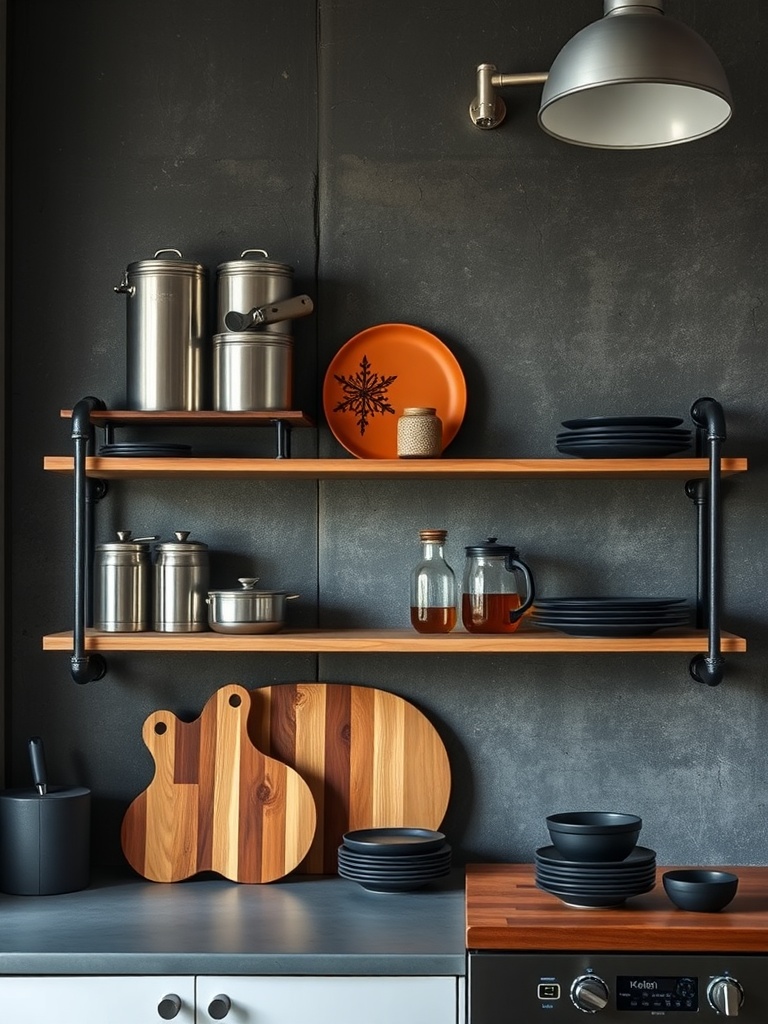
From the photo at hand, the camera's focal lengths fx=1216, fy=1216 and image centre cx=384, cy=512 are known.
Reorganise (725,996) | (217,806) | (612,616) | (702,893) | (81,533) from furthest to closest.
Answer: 1. (217,806)
2. (81,533)
3. (612,616)
4. (702,893)
5. (725,996)

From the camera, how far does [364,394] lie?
2.73 meters

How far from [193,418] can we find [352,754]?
828mm

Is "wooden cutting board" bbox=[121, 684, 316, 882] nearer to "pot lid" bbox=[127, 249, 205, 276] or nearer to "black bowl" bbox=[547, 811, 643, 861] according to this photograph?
"black bowl" bbox=[547, 811, 643, 861]

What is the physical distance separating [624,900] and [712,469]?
86 centimetres

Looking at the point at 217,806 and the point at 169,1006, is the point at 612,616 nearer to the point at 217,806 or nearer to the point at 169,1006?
the point at 217,806

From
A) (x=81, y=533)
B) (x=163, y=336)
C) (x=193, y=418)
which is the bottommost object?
(x=81, y=533)

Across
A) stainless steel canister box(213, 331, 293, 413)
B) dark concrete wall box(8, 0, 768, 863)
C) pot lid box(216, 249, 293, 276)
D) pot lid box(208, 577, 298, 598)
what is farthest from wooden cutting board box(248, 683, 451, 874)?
pot lid box(216, 249, 293, 276)

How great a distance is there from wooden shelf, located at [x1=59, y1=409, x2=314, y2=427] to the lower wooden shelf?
1.49 ft

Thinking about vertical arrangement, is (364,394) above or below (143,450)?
above

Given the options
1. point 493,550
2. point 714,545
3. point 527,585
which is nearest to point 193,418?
point 493,550

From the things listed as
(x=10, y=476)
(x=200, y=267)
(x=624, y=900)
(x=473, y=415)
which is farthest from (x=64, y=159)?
(x=624, y=900)

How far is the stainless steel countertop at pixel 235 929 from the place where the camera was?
6.98 ft

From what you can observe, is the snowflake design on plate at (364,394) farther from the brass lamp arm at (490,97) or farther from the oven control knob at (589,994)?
the oven control knob at (589,994)

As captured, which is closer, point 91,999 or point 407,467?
point 91,999
